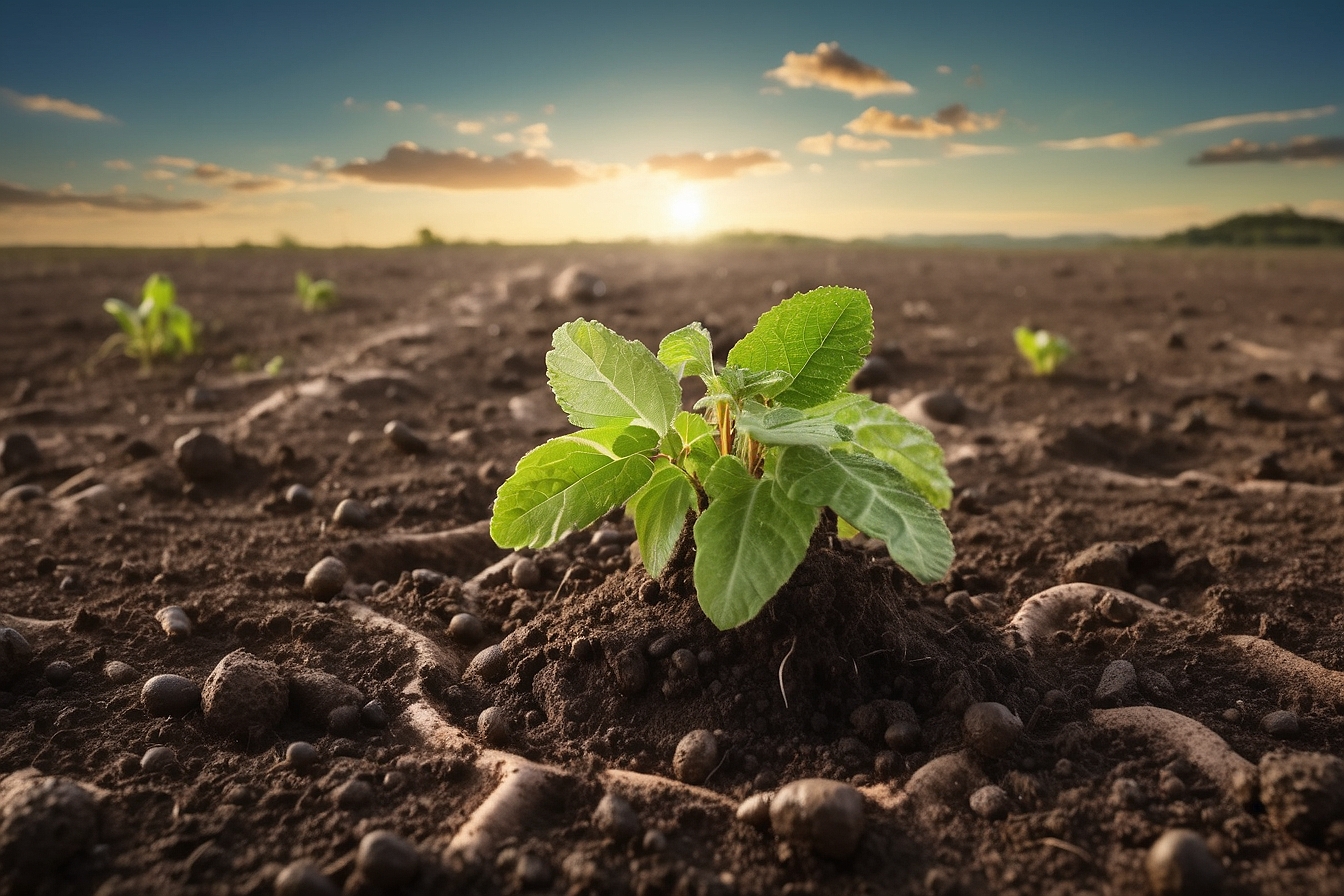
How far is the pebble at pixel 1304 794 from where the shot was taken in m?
1.77

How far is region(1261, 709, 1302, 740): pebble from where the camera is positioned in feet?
7.14

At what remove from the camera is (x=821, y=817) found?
1767 mm

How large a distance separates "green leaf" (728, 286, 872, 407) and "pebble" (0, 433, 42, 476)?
4.38m

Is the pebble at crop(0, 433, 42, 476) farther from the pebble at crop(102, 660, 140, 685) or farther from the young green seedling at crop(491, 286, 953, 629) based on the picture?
the young green seedling at crop(491, 286, 953, 629)

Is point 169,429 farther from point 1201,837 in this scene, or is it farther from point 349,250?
point 349,250

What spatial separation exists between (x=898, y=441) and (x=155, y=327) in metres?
6.89

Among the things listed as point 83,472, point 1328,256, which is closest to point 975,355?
point 83,472

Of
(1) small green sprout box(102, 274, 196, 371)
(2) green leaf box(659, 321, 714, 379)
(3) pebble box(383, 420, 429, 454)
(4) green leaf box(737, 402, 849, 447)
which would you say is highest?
(2) green leaf box(659, 321, 714, 379)

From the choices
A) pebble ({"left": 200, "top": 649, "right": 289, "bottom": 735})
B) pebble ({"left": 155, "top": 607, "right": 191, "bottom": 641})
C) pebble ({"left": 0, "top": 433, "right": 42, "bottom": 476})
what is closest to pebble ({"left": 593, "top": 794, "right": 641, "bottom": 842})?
pebble ({"left": 200, "top": 649, "right": 289, "bottom": 735})

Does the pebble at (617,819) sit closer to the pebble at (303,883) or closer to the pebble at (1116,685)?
the pebble at (303,883)

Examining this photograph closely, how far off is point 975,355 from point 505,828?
6211 millimetres

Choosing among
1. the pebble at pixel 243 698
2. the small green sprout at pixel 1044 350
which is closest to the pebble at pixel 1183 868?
the pebble at pixel 243 698

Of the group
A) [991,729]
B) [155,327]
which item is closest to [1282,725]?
[991,729]

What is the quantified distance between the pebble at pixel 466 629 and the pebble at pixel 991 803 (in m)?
1.48
